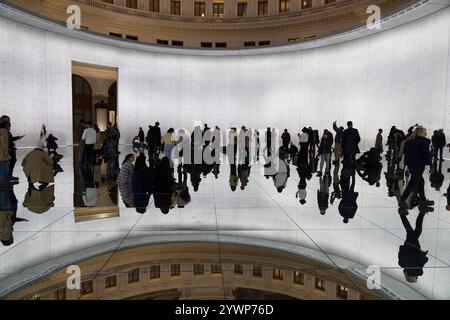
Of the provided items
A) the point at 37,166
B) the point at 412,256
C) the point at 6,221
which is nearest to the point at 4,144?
the point at 37,166

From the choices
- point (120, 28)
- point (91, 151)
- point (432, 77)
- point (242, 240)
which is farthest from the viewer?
point (120, 28)

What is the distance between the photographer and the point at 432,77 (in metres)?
17.8

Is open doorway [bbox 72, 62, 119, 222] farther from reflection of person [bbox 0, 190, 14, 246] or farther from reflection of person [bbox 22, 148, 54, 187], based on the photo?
reflection of person [bbox 0, 190, 14, 246]

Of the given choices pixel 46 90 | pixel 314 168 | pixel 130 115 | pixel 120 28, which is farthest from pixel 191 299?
pixel 120 28

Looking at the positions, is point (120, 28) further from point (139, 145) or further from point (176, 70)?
point (139, 145)

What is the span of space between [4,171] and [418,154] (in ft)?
31.2

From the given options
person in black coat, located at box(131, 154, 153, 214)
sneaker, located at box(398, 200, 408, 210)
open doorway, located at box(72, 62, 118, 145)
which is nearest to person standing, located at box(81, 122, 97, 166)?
person in black coat, located at box(131, 154, 153, 214)

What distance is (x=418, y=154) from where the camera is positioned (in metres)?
7.62

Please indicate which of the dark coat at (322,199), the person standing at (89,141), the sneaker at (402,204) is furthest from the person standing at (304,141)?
the person standing at (89,141)

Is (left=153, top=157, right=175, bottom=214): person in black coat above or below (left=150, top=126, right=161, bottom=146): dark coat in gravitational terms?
below

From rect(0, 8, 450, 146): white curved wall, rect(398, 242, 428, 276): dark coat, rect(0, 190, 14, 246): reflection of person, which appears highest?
rect(0, 8, 450, 146): white curved wall

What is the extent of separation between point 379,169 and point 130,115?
1757cm

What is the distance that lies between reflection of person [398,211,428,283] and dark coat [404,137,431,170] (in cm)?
209

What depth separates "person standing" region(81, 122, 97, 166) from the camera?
516 inches
